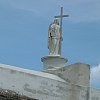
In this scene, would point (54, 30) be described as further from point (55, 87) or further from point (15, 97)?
point (15, 97)

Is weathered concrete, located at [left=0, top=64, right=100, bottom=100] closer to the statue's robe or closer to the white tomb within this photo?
the white tomb

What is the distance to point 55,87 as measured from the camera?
2261 cm

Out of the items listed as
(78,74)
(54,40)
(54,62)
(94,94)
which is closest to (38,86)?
(78,74)

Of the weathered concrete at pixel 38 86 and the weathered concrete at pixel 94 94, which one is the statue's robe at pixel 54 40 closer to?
the weathered concrete at pixel 38 86

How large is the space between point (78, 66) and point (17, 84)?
13.9 feet

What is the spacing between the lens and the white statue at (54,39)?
25.7 metres

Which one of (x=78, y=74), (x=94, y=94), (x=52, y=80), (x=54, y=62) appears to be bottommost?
→ (x=94, y=94)

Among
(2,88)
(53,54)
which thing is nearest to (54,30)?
(53,54)

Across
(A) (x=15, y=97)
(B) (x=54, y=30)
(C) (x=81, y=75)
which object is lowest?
(A) (x=15, y=97)

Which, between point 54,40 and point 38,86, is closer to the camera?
point 38,86

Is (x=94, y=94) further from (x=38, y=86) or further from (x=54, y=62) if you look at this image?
(x=38, y=86)

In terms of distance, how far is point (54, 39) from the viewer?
84.5 feet

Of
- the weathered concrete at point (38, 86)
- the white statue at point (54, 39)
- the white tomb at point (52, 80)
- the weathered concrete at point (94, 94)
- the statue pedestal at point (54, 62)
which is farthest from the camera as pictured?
the white statue at point (54, 39)

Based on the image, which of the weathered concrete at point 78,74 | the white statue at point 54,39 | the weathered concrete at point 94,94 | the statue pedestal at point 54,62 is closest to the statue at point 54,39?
the white statue at point 54,39
